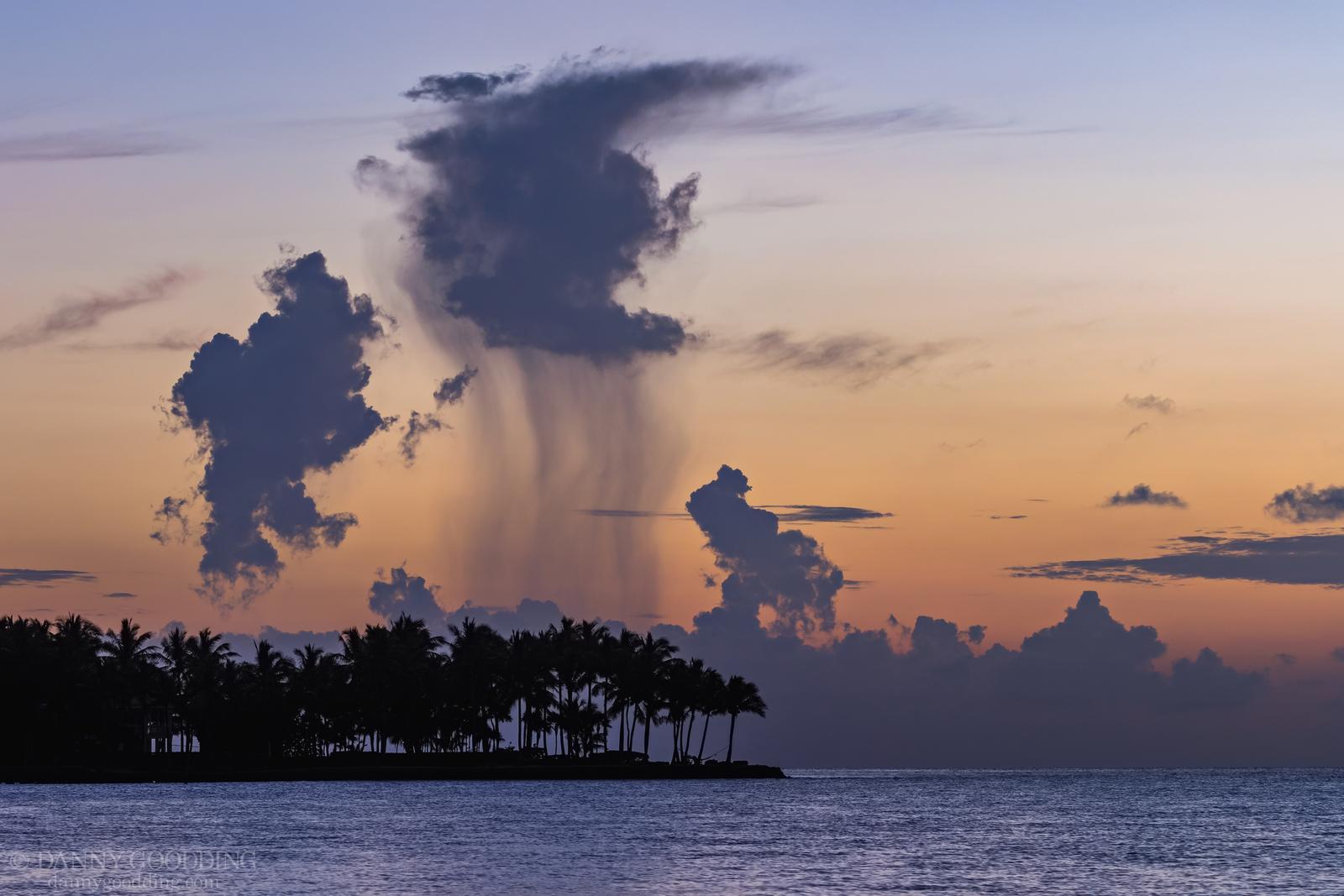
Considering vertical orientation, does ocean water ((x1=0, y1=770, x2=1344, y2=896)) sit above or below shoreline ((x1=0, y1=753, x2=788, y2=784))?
below

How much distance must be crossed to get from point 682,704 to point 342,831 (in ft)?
319

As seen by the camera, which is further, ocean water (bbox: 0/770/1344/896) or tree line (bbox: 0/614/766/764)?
tree line (bbox: 0/614/766/764)

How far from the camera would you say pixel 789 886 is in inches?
2918

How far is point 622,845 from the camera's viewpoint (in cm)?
9669

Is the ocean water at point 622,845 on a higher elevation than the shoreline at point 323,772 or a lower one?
lower

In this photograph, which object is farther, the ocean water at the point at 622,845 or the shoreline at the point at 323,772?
the shoreline at the point at 323,772

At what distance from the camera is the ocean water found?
75.8 m

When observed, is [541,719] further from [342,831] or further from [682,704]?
[342,831]

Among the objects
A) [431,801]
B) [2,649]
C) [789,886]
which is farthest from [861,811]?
[2,649]

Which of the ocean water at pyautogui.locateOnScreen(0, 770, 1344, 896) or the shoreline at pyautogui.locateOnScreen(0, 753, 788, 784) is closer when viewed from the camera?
the ocean water at pyautogui.locateOnScreen(0, 770, 1344, 896)

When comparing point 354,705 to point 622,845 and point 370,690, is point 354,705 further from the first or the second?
point 622,845

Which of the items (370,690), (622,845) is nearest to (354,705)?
(370,690)

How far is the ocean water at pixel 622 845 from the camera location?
7581cm

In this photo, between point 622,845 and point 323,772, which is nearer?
point 622,845
